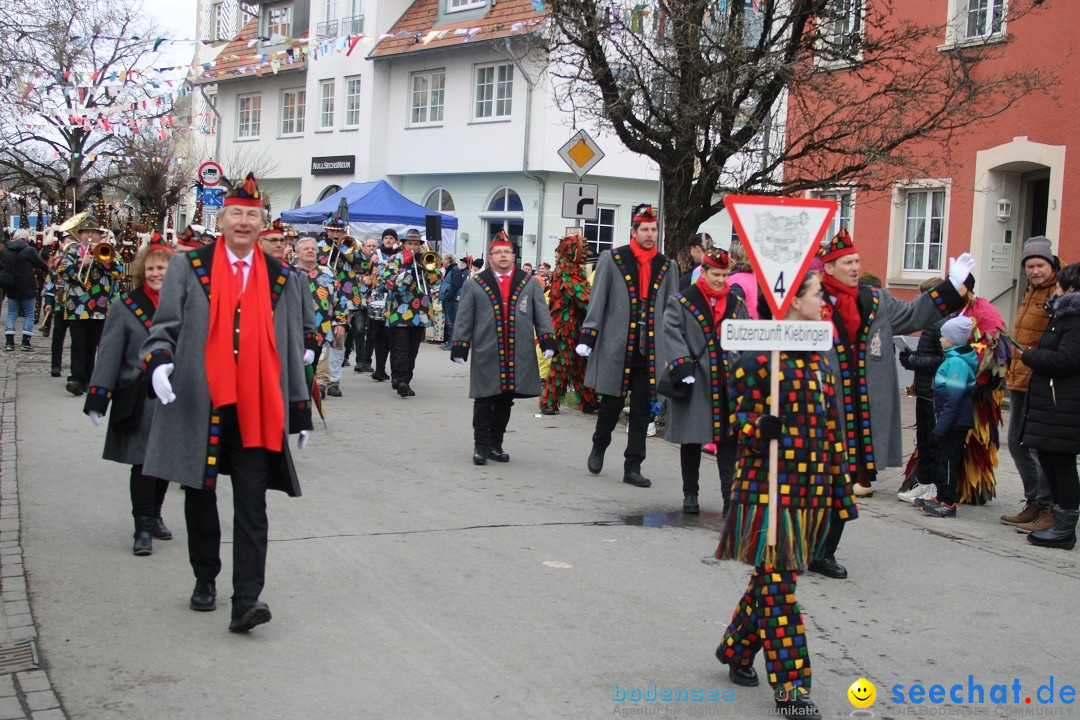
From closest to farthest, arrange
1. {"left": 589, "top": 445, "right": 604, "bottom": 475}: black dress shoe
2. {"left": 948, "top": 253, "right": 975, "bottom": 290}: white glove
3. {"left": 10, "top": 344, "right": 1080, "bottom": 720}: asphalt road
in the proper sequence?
{"left": 10, "top": 344, "right": 1080, "bottom": 720}: asphalt road → {"left": 948, "top": 253, "right": 975, "bottom": 290}: white glove → {"left": 589, "top": 445, "right": 604, "bottom": 475}: black dress shoe

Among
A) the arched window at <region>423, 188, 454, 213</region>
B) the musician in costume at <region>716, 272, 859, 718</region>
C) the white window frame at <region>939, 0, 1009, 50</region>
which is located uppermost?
the white window frame at <region>939, 0, 1009, 50</region>

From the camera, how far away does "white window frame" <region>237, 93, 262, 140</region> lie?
A: 43250 mm

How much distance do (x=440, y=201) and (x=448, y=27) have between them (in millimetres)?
4924

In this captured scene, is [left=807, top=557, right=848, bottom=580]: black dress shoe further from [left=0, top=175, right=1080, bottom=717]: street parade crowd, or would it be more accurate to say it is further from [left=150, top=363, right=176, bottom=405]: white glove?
[left=150, top=363, right=176, bottom=405]: white glove

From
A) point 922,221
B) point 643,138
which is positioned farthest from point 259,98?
point 643,138

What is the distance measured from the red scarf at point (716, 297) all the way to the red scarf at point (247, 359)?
370cm

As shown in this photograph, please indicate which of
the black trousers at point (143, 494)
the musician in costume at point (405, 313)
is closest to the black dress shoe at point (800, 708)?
the black trousers at point (143, 494)

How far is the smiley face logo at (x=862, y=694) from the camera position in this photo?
4836 mm

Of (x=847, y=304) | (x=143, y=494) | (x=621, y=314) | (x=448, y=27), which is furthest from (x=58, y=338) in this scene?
(x=448, y=27)

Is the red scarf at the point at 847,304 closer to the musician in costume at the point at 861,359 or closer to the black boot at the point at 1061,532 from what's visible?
the musician in costume at the point at 861,359

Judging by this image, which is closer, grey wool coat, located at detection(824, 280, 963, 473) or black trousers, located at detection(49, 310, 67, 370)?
grey wool coat, located at detection(824, 280, 963, 473)

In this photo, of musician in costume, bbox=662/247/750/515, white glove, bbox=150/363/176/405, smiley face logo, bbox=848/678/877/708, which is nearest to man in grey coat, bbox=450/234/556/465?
musician in costume, bbox=662/247/750/515

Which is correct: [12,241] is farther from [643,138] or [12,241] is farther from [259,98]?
[259,98]

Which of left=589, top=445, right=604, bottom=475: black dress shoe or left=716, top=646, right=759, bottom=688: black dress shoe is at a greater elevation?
left=589, top=445, right=604, bottom=475: black dress shoe
